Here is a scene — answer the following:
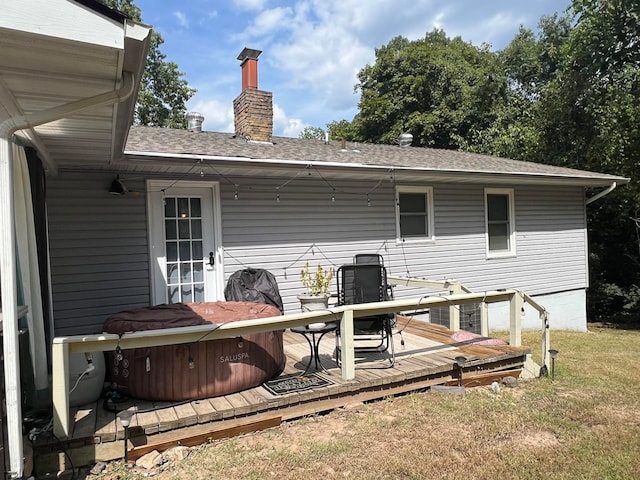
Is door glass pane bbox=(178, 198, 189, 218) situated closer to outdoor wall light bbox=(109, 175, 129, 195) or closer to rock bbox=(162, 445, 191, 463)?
outdoor wall light bbox=(109, 175, 129, 195)

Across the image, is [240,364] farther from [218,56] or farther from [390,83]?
[390,83]

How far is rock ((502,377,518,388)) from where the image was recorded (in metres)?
4.82

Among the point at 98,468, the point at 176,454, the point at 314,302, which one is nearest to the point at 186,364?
the point at 176,454

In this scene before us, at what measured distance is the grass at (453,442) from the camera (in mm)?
3076

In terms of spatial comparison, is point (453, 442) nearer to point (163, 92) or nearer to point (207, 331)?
point (207, 331)

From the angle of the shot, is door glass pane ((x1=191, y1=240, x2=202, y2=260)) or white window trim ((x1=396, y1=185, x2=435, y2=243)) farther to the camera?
white window trim ((x1=396, y1=185, x2=435, y2=243))

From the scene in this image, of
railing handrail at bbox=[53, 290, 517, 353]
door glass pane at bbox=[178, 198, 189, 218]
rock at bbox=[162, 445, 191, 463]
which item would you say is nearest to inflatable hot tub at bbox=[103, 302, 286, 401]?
railing handrail at bbox=[53, 290, 517, 353]

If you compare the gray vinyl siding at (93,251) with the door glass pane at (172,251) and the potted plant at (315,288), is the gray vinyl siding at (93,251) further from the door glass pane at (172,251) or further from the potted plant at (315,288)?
the potted plant at (315,288)

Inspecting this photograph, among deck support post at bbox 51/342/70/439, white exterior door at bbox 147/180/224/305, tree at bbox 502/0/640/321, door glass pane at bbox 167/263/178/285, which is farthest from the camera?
tree at bbox 502/0/640/321

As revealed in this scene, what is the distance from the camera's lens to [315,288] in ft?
19.1

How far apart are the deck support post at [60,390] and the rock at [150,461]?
541mm

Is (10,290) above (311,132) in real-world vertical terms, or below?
below

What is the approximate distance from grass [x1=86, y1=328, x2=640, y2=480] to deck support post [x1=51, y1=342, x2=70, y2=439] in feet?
1.36

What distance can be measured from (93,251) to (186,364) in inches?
115
